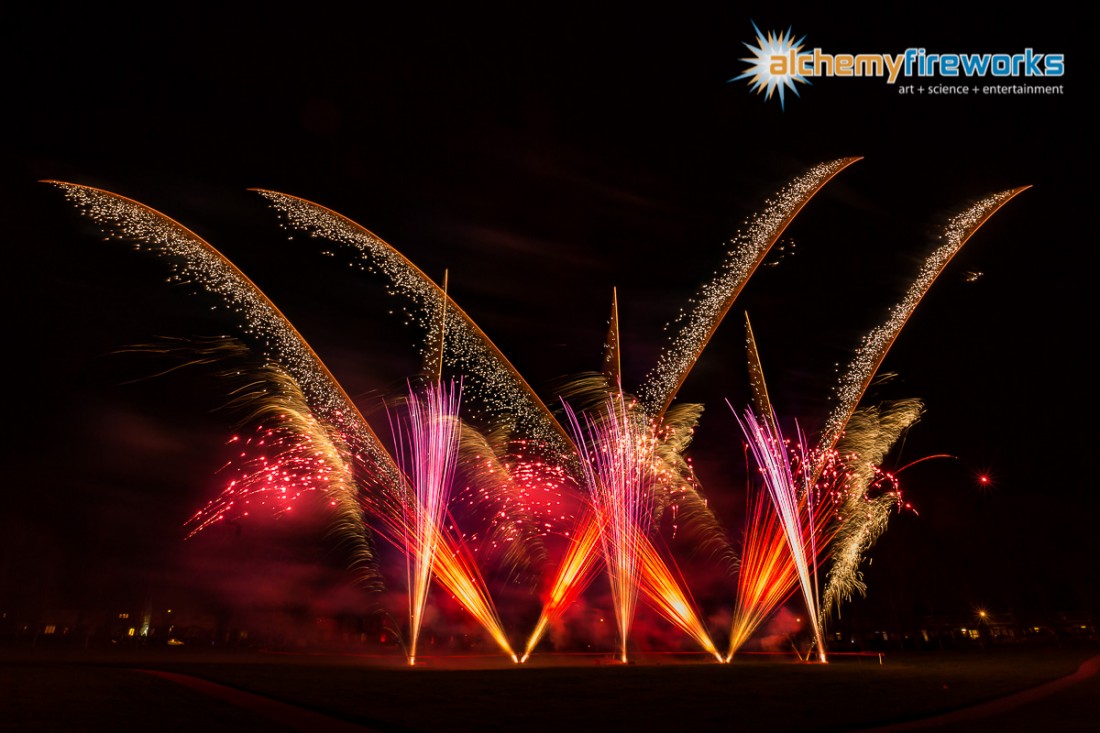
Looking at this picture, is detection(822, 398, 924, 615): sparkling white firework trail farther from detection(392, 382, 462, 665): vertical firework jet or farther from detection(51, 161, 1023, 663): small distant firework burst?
detection(392, 382, 462, 665): vertical firework jet

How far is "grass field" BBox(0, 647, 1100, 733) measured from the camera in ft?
37.3

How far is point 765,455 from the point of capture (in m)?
22.1

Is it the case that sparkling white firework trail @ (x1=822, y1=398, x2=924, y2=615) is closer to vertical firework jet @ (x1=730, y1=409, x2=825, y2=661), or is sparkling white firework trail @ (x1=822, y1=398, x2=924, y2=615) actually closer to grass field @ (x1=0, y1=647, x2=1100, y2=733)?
vertical firework jet @ (x1=730, y1=409, x2=825, y2=661)

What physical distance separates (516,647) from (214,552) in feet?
64.3

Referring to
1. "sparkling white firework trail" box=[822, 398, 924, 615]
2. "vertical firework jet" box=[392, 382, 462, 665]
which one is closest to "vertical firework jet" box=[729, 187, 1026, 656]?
"sparkling white firework trail" box=[822, 398, 924, 615]

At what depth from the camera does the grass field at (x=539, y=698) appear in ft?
37.3

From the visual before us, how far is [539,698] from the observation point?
47.0ft

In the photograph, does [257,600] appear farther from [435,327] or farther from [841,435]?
[841,435]

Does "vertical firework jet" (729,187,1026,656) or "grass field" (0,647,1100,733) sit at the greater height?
"vertical firework jet" (729,187,1026,656)

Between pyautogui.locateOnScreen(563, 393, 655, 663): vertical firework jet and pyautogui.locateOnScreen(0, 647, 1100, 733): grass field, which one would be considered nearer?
pyautogui.locateOnScreen(0, 647, 1100, 733): grass field

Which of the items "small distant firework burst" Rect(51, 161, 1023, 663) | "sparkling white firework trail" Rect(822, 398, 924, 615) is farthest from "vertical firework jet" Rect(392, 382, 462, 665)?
"sparkling white firework trail" Rect(822, 398, 924, 615)

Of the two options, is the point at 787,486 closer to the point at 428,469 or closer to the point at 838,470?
the point at 838,470

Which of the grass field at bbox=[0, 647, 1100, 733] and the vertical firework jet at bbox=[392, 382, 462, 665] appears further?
the vertical firework jet at bbox=[392, 382, 462, 665]

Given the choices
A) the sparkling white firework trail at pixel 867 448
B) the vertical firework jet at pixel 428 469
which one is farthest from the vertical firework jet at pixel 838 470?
the vertical firework jet at pixel 428 469
